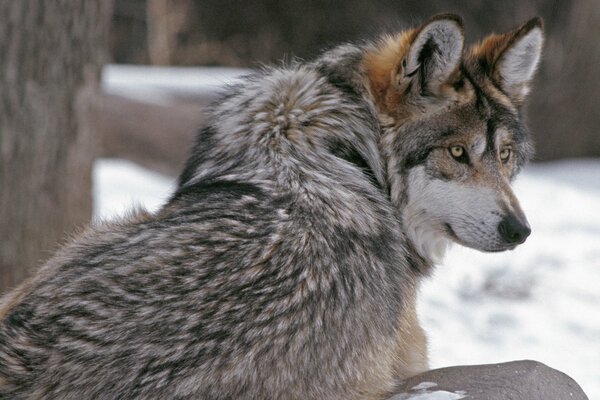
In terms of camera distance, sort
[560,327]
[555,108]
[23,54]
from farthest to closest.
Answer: [555,108] < [560,327] < [23,54]

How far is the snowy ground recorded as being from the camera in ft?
20.8

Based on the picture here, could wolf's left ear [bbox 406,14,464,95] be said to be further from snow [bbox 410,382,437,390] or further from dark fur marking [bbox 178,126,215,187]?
snow [bbox 410,382,437,390]

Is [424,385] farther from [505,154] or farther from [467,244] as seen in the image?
[505,154]

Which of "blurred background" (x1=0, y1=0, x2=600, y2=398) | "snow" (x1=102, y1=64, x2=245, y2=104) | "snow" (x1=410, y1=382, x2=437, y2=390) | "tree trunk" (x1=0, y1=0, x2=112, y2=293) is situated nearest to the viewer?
"snow" (x1=410, y1=382, x2=437, y2=390)

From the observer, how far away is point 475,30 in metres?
16.3

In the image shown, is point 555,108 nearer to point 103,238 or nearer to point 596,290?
point 596,290

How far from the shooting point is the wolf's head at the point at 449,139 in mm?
3578

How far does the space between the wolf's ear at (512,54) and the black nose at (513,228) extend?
61cm

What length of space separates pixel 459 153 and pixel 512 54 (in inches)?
20.6

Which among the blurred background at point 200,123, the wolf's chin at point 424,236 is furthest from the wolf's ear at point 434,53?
the blurred background at point 200,123

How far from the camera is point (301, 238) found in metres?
3.14

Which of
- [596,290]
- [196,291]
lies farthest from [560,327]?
[196,291]

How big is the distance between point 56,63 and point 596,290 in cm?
481

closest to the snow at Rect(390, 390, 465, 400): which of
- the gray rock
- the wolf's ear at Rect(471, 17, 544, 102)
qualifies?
the gray rock
